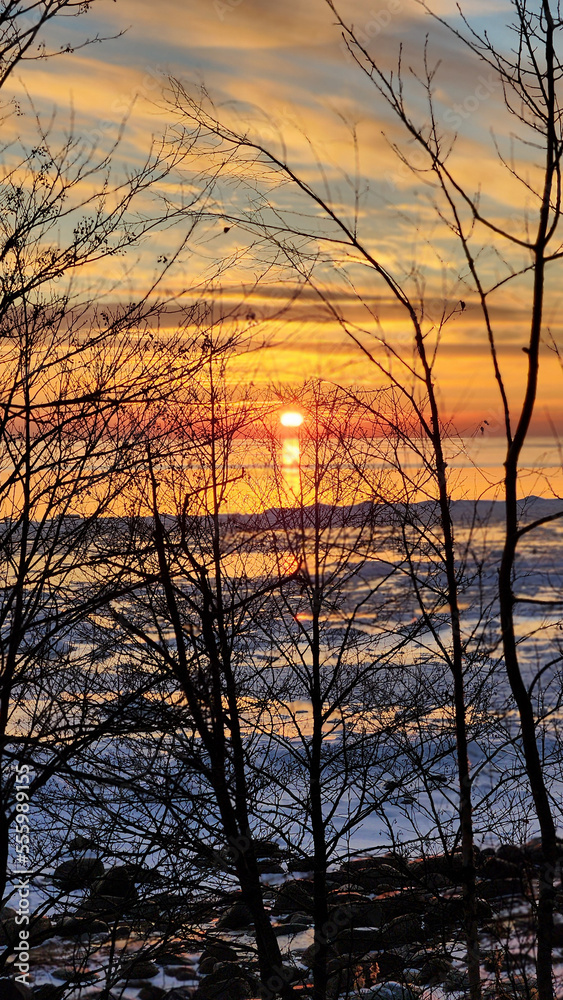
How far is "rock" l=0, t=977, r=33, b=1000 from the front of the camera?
8.29 metres

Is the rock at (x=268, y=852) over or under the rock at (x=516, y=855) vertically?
under

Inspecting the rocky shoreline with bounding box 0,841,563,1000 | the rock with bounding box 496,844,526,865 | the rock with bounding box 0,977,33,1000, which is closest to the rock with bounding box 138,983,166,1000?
the rocky shoreline with bounding box 0,841,563,1000

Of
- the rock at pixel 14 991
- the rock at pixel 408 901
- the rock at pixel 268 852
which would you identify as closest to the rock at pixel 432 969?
the rock at pixel 408 901

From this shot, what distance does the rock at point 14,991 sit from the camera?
8.29 meters

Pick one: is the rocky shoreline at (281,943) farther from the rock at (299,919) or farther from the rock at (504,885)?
the rock at (504,885)

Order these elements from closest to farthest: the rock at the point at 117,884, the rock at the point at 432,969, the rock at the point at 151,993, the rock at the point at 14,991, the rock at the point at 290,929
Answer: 1. the rock at the point at 117,884
2. the rock at the point at 432,969
3. the rock at the point at 14,991
4. the rock at the point at 151,993
5. the rock at the point at 290,929

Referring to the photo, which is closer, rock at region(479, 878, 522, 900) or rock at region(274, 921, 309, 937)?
rock at region(479, 878, 522, 900)

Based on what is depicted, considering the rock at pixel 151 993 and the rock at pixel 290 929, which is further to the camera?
the rock at pixel 290 929

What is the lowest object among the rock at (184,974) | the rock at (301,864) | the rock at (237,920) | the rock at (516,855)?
the rock at (184,974)

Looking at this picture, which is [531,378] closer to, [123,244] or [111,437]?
[123,244]

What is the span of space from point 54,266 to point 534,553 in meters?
2.89

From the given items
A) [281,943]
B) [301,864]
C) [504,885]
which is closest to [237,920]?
[281,943]

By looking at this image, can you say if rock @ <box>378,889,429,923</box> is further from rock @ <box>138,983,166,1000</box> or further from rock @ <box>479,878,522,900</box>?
rock @ <box>138,983,166,1000</box>

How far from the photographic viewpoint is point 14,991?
8.48 metres
